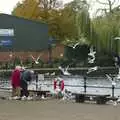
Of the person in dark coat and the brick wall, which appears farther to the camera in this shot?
the brick wall

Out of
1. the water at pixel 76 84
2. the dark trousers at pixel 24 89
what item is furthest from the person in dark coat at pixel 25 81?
the water at pixel 76 84

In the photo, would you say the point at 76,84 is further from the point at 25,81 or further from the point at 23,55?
the point at 23,55

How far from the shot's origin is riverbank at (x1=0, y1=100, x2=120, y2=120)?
16734mm

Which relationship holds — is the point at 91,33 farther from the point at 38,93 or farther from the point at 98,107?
the point at 98,107

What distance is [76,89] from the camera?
28.1 meters

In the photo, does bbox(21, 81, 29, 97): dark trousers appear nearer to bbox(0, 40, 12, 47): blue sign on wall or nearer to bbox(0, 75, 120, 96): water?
bbox(0, 75, 120, 96): water

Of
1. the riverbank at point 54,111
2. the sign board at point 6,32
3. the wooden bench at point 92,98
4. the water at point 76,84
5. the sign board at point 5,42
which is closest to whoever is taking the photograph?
the riverbank at point 54,111

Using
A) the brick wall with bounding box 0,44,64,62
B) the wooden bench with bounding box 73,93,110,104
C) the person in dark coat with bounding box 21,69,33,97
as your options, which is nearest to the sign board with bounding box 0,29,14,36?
the brick wall with bounding box 0,44,64,62

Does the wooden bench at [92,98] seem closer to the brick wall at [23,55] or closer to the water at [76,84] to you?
the water at [76,84]

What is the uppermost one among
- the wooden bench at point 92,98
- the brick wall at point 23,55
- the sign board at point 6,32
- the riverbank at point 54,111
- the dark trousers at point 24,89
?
the sign board at point 6,32

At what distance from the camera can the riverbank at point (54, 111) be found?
16734mm

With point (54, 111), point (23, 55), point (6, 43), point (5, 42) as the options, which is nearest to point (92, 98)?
point (54, 111)

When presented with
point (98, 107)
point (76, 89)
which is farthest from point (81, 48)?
point (98, 107)

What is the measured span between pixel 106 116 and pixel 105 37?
84.2ft
